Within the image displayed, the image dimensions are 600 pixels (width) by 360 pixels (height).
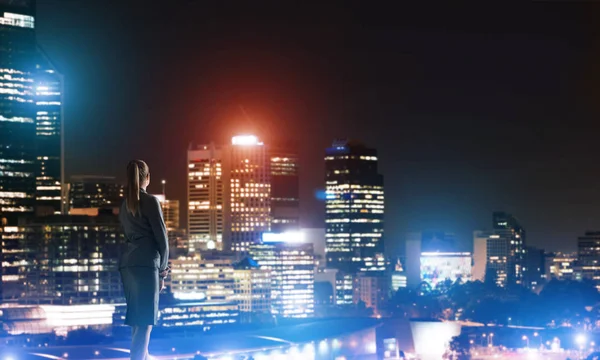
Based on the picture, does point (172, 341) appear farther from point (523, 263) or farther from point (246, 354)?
point (523, 263)

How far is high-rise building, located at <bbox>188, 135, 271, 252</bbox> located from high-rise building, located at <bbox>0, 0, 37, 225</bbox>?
1567cm

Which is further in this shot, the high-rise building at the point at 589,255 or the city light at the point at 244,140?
the high-rise building at the point at 589,255

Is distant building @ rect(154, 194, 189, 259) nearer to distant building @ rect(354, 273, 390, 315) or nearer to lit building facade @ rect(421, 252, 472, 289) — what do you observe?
distant building @ rect(354, 273, 390, 315)

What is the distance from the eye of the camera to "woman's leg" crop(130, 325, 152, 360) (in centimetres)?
458

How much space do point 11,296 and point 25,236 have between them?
2.83 metres

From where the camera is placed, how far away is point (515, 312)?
65.4m

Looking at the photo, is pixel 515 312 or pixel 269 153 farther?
pixel 269 153

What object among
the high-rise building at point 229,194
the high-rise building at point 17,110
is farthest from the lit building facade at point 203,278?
the high-rise building at point 229,194

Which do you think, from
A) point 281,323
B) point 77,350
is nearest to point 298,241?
point 281,323

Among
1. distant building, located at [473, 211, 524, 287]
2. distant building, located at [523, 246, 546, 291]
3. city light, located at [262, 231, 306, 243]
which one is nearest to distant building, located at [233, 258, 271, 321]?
city light, located at [262, 231, 306, 243]

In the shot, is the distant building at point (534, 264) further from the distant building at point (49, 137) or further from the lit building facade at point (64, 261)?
the lit building facade at point (64, 261)

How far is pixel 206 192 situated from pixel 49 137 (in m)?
10.9

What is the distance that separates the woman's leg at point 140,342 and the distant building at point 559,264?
84.4 meters

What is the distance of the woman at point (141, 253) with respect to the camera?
450 centimetres
